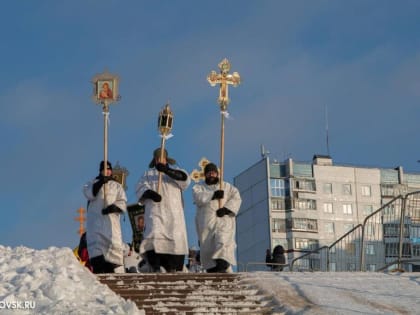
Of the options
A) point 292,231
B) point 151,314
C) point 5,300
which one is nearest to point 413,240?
point 151,314

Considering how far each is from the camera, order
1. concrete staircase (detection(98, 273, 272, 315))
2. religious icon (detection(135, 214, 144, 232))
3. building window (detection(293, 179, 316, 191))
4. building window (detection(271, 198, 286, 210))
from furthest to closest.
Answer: building window (detection(293, 179, 316, 191))
building window (detection(271, 198, 286, 210))
religious icon (detection(135, 214, 144, 232))
concrete staircase (detection(98, 273, 272, 315))

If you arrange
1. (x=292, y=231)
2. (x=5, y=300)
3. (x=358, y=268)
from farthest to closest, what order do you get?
(x=292, y=231)
(x=358, y=268)
(x=5, y=300)

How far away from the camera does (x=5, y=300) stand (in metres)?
12.2

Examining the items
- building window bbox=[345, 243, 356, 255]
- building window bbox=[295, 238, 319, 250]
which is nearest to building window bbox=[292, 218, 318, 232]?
building window bbox=[295, 238, 319, 250]

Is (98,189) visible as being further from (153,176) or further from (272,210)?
(272,210)

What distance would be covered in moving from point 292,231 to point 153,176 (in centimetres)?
7515

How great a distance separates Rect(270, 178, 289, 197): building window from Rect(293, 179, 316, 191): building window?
2.85 ft

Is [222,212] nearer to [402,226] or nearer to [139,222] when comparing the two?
[402,226]

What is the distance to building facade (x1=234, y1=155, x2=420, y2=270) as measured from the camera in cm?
9188

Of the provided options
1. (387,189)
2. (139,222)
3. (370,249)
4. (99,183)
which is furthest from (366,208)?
(99,183)

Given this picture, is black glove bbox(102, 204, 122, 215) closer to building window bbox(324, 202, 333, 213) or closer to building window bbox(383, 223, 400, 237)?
building window bbox(383, 223, 400, 237)

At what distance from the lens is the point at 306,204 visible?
309ft

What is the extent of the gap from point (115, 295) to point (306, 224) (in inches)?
3202

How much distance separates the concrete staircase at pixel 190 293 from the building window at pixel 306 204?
260ft
